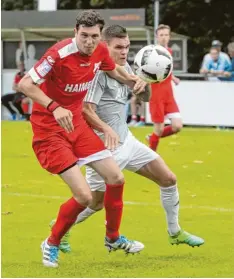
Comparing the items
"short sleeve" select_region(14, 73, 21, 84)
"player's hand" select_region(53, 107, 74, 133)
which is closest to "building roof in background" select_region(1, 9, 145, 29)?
"short sleeve" select_region(14, 73, 21, 84)

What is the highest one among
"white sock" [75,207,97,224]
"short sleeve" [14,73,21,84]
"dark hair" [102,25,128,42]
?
"dark hair" [102,25,128,42]

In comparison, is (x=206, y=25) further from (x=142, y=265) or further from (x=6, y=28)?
(x=142, y=265)

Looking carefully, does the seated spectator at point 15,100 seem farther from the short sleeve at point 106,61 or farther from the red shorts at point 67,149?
the red shorts at point 67,149

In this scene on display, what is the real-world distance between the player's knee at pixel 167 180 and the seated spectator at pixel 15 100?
18.5m

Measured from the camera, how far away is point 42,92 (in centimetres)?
789

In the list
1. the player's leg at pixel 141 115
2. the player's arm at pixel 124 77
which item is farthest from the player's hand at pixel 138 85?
the player's leg at pixel 141 115

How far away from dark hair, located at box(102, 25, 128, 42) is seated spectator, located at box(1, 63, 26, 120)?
18254 mm

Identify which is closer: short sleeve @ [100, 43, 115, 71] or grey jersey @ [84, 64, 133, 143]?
short sleeve @ [100, 43, 115, 71]

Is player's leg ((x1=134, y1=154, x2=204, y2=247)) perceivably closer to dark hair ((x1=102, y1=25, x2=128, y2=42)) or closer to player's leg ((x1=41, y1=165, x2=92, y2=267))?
player's leg ((x1=41, y1=165, x2=92, y2=267))

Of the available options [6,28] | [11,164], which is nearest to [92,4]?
[6,28]

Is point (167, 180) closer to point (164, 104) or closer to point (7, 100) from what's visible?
point (164, 104)

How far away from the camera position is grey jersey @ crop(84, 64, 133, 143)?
8750 mm

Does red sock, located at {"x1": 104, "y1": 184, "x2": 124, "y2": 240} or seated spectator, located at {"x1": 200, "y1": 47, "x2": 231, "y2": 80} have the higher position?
red sock, located at {"x1": 104, "y1": 184, "x2": 124, "y2": 240}

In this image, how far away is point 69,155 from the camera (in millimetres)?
8047
